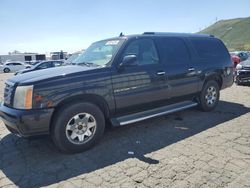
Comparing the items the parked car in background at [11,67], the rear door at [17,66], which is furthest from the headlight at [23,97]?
the rear door at [17,66]

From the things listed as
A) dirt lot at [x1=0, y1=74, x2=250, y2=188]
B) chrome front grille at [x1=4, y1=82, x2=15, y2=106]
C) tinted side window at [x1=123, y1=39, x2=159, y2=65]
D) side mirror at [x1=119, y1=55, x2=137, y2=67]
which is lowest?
dirt lot at [x1=0, y1=74, x2=250, y2=188]

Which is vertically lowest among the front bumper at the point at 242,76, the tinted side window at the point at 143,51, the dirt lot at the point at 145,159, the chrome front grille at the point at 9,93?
the dirt lot at the point at 145,159

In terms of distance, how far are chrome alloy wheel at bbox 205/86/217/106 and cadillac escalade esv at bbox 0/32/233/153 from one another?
0.03 metres

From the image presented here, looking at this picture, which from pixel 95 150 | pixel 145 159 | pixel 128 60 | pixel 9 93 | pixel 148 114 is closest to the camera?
pixel 145 159

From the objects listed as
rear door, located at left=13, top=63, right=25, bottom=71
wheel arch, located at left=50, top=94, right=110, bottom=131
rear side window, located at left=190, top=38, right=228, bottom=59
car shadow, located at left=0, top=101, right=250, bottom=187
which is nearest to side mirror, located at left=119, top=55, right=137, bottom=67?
wheel arch, located at left=50, top=94, right=110, bottom=131

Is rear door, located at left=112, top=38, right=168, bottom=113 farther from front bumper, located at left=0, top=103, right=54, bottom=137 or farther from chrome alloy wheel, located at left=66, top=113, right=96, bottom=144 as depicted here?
front bumper, located at left=0, top=103, right=54, bottom=137

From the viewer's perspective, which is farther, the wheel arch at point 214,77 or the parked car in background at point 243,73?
the parked car in background at point 243,73

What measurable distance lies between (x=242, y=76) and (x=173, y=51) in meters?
6.60

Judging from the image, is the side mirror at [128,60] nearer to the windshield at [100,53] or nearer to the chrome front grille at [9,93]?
the windshield at [100,53]

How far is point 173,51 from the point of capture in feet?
18.1

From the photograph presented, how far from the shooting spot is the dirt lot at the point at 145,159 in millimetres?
3289

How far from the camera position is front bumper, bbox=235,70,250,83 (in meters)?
10.6

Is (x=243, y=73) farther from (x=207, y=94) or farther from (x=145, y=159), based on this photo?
(x=145, y=159)

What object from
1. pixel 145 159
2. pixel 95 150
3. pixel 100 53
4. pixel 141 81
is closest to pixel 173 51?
pixel 141 81
